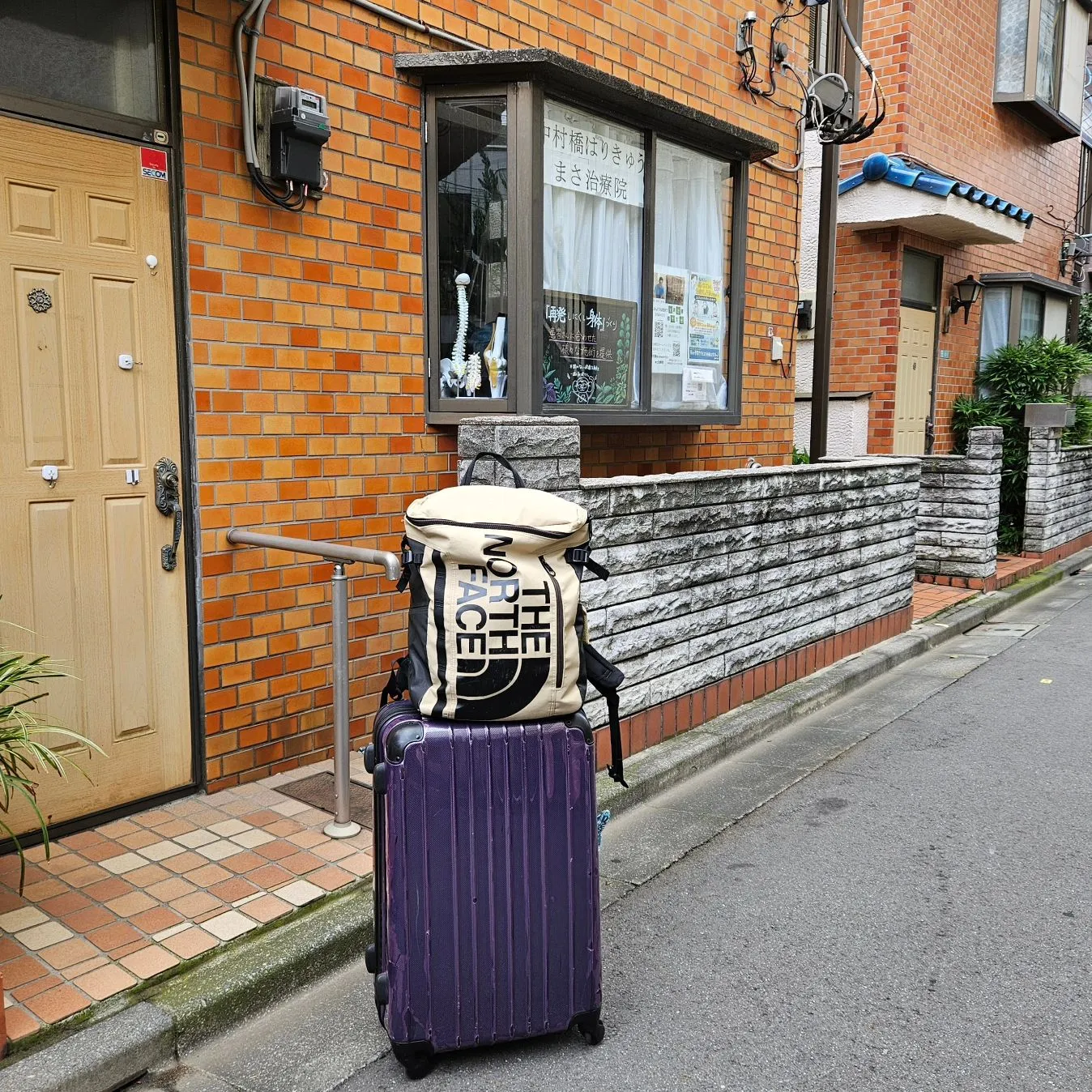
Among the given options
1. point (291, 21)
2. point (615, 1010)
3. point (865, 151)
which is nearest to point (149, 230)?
point (291, 21)

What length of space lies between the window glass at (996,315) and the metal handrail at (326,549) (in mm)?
11509

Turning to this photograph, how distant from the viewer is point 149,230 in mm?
3809

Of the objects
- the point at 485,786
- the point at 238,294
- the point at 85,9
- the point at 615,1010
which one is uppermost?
the point at 85,9

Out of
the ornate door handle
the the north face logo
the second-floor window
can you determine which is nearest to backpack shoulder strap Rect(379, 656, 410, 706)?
the the north face logo

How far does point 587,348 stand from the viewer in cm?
556

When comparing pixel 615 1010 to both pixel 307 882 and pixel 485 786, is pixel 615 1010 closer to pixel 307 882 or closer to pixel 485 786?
pixel 485 786

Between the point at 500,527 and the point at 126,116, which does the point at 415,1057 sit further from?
the point at 126,116

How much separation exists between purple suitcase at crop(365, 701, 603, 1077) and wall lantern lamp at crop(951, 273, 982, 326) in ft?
36.6

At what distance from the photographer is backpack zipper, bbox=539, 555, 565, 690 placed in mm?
2674

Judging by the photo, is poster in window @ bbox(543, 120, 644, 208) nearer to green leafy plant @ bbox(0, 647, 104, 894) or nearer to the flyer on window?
the flyer on window

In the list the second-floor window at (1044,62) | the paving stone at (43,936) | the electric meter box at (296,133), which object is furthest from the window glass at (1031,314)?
the paving stone at (43,936)

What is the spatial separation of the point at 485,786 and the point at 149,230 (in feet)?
8.16

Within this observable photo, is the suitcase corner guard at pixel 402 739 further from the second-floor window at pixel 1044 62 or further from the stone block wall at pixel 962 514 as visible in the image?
the second-floor window at pixel 1044 62

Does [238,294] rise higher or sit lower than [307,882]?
higher
